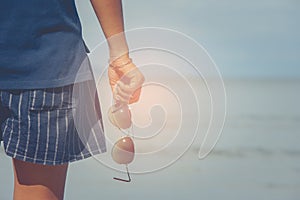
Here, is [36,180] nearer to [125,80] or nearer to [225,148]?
[125,80]

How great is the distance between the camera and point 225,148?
189 centimetres

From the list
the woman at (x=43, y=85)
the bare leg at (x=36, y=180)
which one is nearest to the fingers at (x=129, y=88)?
the woman at (x=43, y=85)

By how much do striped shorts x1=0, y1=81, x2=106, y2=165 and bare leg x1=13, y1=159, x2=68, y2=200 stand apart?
1 cm

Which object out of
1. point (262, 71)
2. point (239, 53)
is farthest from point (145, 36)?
point (262, 71)

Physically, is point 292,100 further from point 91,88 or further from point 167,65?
point 91,88

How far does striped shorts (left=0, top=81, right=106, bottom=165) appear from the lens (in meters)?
0.76

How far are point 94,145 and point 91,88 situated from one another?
7 centimetres

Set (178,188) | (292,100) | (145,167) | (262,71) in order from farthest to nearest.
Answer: (292,100)
(262,71)
(178,188)
(145,167)

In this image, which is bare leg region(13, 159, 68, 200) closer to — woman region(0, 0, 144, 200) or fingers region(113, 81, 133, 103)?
woman region(0, 0, 144, 200)

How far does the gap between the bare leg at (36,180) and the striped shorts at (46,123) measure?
0.01 m

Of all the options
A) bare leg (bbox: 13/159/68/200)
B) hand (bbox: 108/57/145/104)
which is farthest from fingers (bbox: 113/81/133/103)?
bare leg (bbox: 13/159/68/200)

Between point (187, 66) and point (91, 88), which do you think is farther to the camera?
point (187, 66)

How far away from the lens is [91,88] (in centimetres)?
81

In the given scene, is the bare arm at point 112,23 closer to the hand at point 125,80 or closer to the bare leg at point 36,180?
the hand at point 125,80
